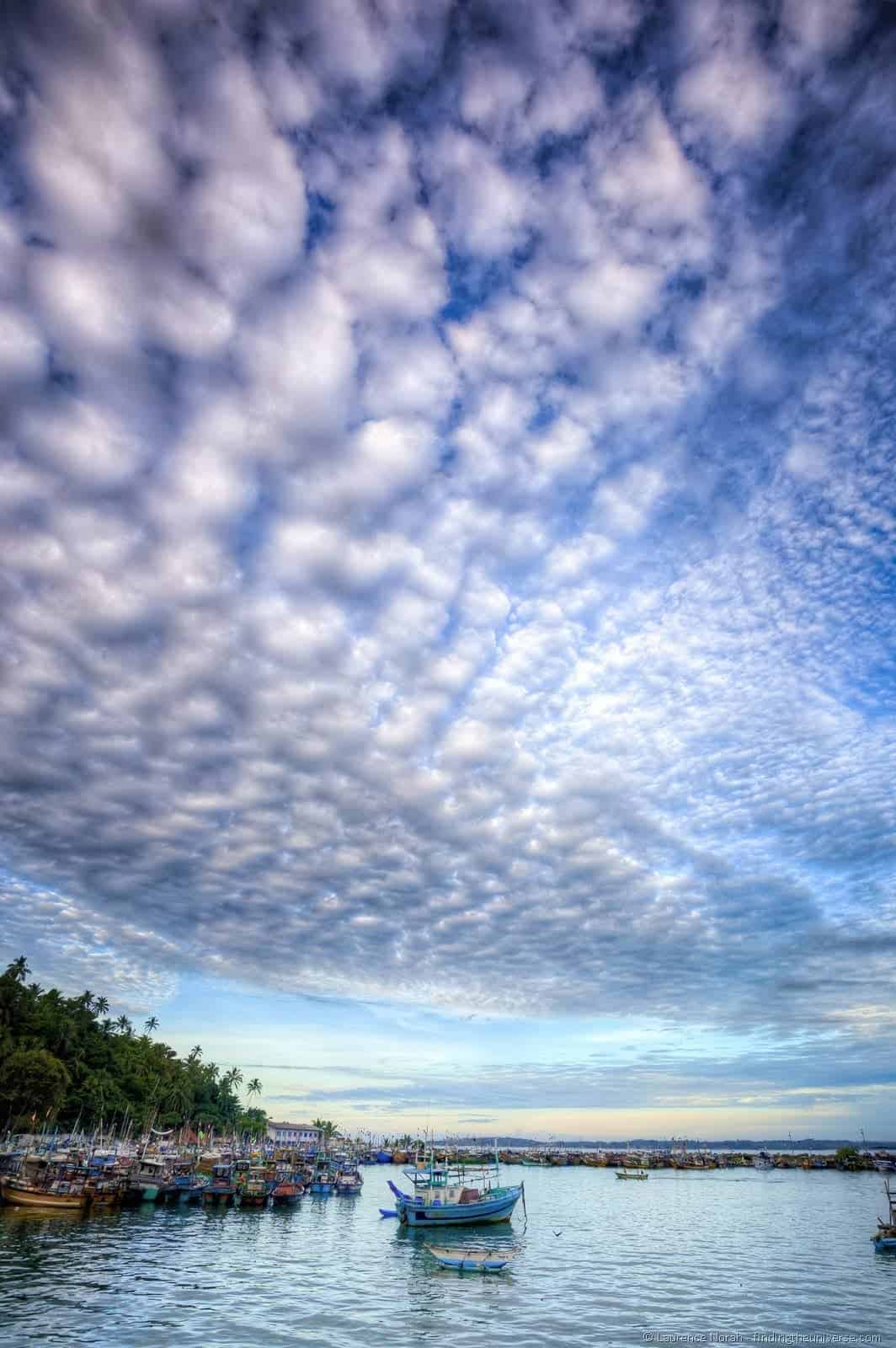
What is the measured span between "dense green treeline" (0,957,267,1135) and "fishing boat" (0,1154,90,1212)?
22010 mm

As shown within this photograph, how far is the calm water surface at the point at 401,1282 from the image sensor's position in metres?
25.8

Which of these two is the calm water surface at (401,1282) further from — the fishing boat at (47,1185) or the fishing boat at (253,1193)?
the fishing boat at (47,1185)

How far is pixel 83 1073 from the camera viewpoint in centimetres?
9912

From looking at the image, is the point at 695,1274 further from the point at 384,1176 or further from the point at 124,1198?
the point at 384,1176

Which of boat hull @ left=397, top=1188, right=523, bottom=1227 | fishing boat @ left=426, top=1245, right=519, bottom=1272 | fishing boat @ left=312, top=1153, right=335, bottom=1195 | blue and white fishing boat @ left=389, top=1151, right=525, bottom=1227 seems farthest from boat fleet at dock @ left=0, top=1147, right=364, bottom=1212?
fishing boat @ left=426, top=1245, right=519, bottom=1272

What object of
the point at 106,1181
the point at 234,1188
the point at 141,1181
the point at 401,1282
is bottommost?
the point at 401,1282

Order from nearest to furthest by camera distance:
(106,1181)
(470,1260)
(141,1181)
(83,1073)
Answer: (470,1260)
(106,1181)
(141,1181)
(83,1073)

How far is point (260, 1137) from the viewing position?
17988 centimetres

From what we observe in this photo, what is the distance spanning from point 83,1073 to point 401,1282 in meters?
82.1

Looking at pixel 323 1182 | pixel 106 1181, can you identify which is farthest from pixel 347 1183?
pixel 106 1181

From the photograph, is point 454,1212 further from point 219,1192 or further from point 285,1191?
point 219,1192

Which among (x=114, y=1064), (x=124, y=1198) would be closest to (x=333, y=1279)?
(x=124, y=1198)

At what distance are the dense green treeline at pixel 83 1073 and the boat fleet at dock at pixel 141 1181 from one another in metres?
13.0

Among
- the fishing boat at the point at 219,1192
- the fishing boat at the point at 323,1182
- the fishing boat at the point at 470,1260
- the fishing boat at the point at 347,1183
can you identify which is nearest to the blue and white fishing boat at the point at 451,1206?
the fishing boat at the point at 470,1260
